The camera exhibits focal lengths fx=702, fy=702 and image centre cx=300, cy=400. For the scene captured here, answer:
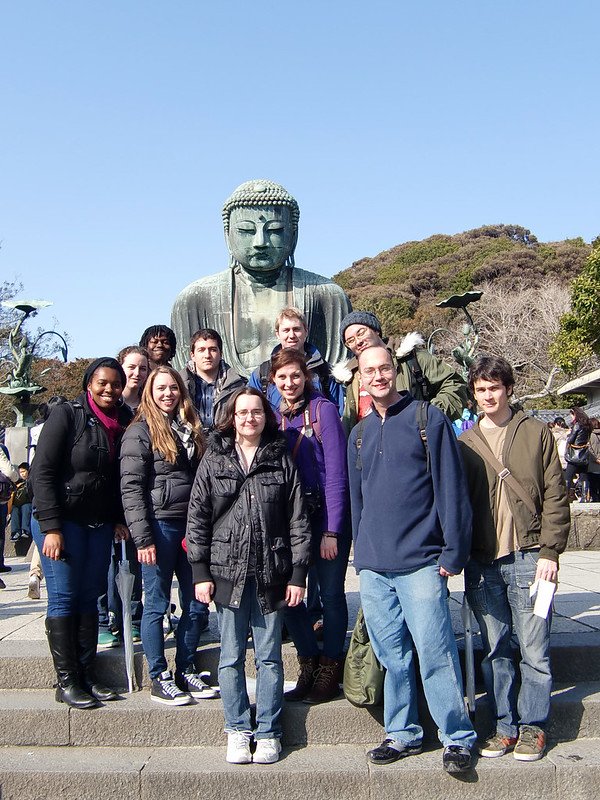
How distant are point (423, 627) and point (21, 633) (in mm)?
2607

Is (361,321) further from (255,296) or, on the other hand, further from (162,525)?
(255,296)

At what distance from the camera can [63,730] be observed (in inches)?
→ 129

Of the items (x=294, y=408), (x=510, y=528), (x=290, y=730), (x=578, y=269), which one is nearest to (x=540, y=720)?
(x=510, y=528)

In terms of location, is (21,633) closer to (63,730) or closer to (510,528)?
(63,730)

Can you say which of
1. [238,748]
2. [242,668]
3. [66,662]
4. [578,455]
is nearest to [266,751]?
[238,748]

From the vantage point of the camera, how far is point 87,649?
11.2ft

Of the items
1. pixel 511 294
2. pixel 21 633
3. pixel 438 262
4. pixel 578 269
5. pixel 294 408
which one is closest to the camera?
pixel 294 408

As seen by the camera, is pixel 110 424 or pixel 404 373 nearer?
pixel 110 424

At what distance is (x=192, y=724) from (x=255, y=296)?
3807 mm

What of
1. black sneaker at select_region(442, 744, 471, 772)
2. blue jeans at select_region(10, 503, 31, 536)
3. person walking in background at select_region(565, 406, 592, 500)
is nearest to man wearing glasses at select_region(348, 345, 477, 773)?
black sneaker at select_region(442, 744, 471, 772)

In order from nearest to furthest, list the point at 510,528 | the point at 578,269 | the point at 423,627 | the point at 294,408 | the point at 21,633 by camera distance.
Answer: the point at 423,627
the point at 510,528
the point at 294,408
the point at 21,633
the point at 578,269

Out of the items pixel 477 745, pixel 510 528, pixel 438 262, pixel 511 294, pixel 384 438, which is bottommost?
pixel 477 745

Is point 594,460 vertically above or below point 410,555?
below

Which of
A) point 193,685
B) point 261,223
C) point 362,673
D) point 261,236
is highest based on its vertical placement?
point 261,223
